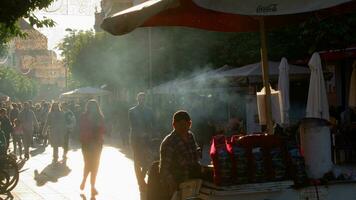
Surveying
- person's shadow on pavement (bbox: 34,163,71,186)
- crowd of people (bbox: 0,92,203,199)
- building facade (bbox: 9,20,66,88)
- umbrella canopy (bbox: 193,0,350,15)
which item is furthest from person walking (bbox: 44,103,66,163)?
building facade (bbox: 9,20,66,88)

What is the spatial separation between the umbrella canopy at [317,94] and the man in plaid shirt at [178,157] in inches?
194

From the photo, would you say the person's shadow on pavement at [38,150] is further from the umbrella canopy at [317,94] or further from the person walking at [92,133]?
the umbrella canopy at [317,94]

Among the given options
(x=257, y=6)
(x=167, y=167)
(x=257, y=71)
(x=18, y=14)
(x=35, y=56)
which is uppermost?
(x=35, y=56)

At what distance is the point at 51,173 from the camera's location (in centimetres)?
1589

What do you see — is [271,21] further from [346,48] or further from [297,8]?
[346,48]

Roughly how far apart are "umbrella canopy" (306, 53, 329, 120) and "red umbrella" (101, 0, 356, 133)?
162 inches

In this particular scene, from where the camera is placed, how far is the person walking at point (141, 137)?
429 inches

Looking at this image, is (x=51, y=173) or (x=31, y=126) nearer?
(x=51, y=173)

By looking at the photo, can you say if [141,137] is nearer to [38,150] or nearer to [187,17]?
[187,17]

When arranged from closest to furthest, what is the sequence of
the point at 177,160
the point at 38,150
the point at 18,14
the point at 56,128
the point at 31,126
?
the point at 177,160, the point at 18,14, the point at 56,128, the point at 31,126, the point at 38,150

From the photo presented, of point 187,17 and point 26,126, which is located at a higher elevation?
point 187,17

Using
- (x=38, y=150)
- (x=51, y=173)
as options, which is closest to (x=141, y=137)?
(x=51, y=173)

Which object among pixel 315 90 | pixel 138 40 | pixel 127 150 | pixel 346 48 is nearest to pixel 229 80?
pixel 346 48

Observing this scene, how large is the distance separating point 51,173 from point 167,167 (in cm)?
1059
